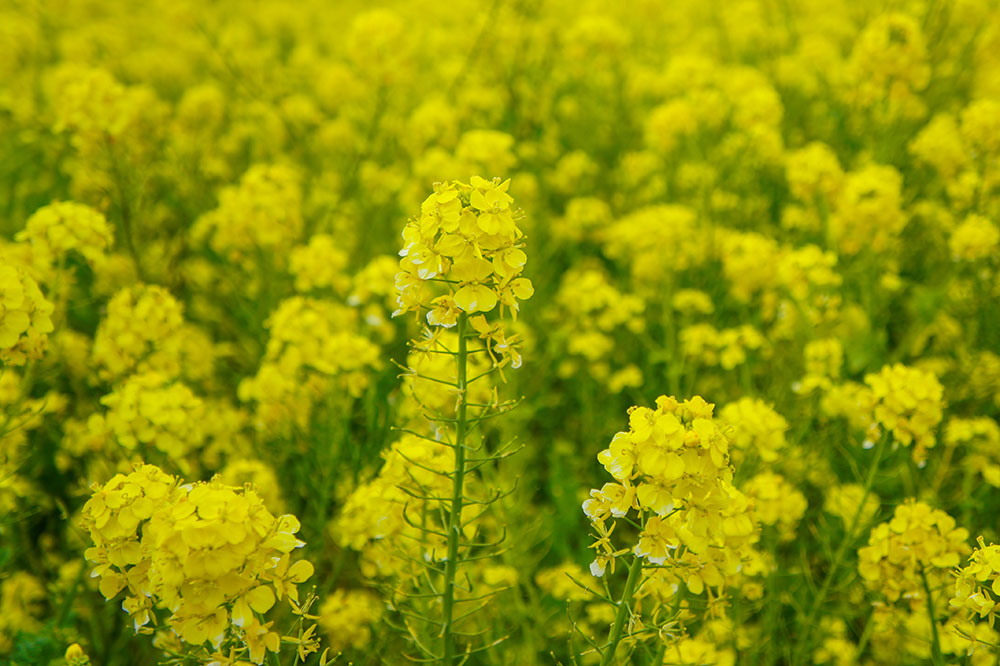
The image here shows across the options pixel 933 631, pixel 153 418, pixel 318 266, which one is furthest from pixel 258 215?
pixel 933 631

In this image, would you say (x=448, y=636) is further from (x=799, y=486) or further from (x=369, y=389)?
(x=799, y=486)

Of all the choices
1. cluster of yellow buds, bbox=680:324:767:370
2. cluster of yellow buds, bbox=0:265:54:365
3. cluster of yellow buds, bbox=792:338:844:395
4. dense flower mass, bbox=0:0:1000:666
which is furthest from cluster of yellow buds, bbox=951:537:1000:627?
cluster of yellow buds, bbox=0:265:54:365

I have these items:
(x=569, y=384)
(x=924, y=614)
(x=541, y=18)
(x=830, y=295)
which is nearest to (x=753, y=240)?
(x=830, y=295)

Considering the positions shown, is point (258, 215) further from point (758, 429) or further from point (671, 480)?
point (671, 480)

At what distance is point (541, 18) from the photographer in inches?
234

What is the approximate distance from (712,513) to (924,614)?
1.30m

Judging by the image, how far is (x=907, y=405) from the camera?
2.14m

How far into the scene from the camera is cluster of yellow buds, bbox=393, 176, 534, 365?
1.60 m

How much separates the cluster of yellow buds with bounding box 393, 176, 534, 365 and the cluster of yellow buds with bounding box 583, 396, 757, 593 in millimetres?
358

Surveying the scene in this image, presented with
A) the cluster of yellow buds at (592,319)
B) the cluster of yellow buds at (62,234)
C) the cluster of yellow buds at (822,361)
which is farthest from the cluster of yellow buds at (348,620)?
the cluster of yellow buds at (822,361)

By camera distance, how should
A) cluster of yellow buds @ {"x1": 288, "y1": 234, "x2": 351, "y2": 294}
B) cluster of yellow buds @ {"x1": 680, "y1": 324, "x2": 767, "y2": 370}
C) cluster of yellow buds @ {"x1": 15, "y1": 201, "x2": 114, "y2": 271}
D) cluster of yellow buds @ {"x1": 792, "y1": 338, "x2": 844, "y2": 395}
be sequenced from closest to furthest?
cluster of yellow buds @ {"x1": 15, "y1": 201, "x2": 114, "y2": 271}
cluster of yellow buds @ {"x1": 792, "y1": 338, "x2": 844, "y2": 395}
cluster of yellow buds @ {"x1": 680, "y1": 324, "x2": 767, "y2": 370}
cluster of yellow buds @ {"x1": 288, "y1": 234, "x2": 351, "y2": 294}

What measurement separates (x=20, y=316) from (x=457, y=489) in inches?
48.0

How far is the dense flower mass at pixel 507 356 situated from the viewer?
1.65 m

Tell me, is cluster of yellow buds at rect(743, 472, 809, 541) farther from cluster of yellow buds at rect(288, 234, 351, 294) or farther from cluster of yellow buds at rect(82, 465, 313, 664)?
cluster of yellow buds at rect(288, 234, 351, 294)
